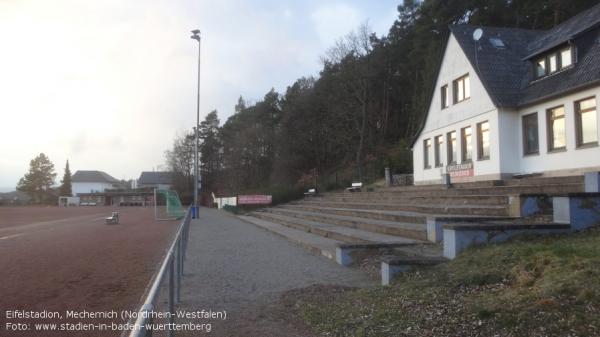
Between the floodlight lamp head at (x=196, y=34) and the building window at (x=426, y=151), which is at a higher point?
the floodlight lamp head at (x=196, y=34)

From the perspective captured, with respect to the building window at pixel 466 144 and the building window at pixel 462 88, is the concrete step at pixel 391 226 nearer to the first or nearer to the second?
the building window at pixel 466 144

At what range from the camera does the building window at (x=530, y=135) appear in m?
18.6

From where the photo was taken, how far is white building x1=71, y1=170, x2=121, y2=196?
458 feet

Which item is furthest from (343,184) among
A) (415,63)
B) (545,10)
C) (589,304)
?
(589,304)

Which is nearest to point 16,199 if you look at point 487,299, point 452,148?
point 452,148

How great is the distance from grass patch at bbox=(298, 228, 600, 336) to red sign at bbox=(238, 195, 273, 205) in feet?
91.3

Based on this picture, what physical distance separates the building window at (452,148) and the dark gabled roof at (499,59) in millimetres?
3779

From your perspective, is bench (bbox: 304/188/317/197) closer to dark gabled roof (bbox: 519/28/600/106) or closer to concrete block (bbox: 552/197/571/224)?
dark gabled roof (bbox: 519/28/600/106)

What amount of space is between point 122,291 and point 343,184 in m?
30.1

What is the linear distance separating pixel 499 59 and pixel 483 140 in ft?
12.4

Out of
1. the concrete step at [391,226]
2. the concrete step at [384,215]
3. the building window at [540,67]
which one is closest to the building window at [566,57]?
the building window at [540,67]

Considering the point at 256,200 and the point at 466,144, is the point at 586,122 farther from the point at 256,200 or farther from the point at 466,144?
the point at 256,200

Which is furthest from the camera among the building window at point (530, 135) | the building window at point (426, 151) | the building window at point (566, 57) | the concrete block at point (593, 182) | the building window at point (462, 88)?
the building window at point (426, 151)

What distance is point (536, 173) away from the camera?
18.1 m
